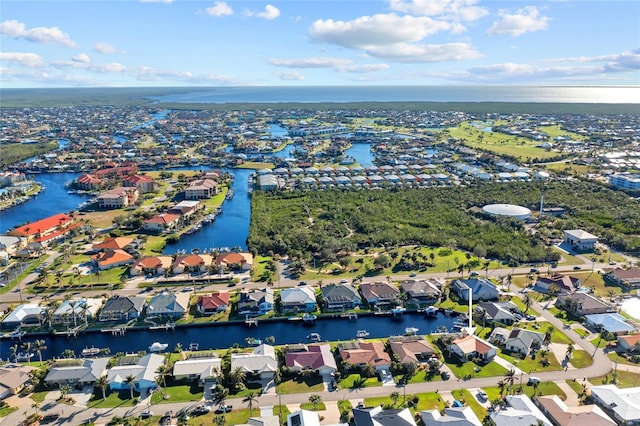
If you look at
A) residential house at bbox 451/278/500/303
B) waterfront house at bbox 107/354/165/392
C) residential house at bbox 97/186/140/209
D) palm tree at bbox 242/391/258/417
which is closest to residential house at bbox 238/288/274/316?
waterfront house at bbox 107/354/165/392

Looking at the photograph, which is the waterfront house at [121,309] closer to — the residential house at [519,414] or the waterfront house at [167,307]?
the waterfront house at [167,307]

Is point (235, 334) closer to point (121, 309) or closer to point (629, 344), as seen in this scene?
point (121, 309)

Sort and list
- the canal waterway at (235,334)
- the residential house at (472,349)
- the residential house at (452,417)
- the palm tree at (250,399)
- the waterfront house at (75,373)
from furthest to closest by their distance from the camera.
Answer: the canal waterway at (235,334) → the residential house at (472,349) → the waterfront house at (75,373) → the palm tree at (250,399) → the residential house at (452,417)

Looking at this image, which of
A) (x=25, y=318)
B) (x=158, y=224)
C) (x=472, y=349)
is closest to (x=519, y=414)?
(x=472, y=349)

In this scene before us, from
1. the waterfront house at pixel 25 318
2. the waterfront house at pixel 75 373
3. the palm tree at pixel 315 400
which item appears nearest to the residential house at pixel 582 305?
the palm tree at pixel 315 400

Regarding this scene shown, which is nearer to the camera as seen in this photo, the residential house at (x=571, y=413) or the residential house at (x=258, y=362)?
the residential house at (x=571, y=413)

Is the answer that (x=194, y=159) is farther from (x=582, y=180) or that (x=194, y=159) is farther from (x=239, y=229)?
(x=582, y=180)
